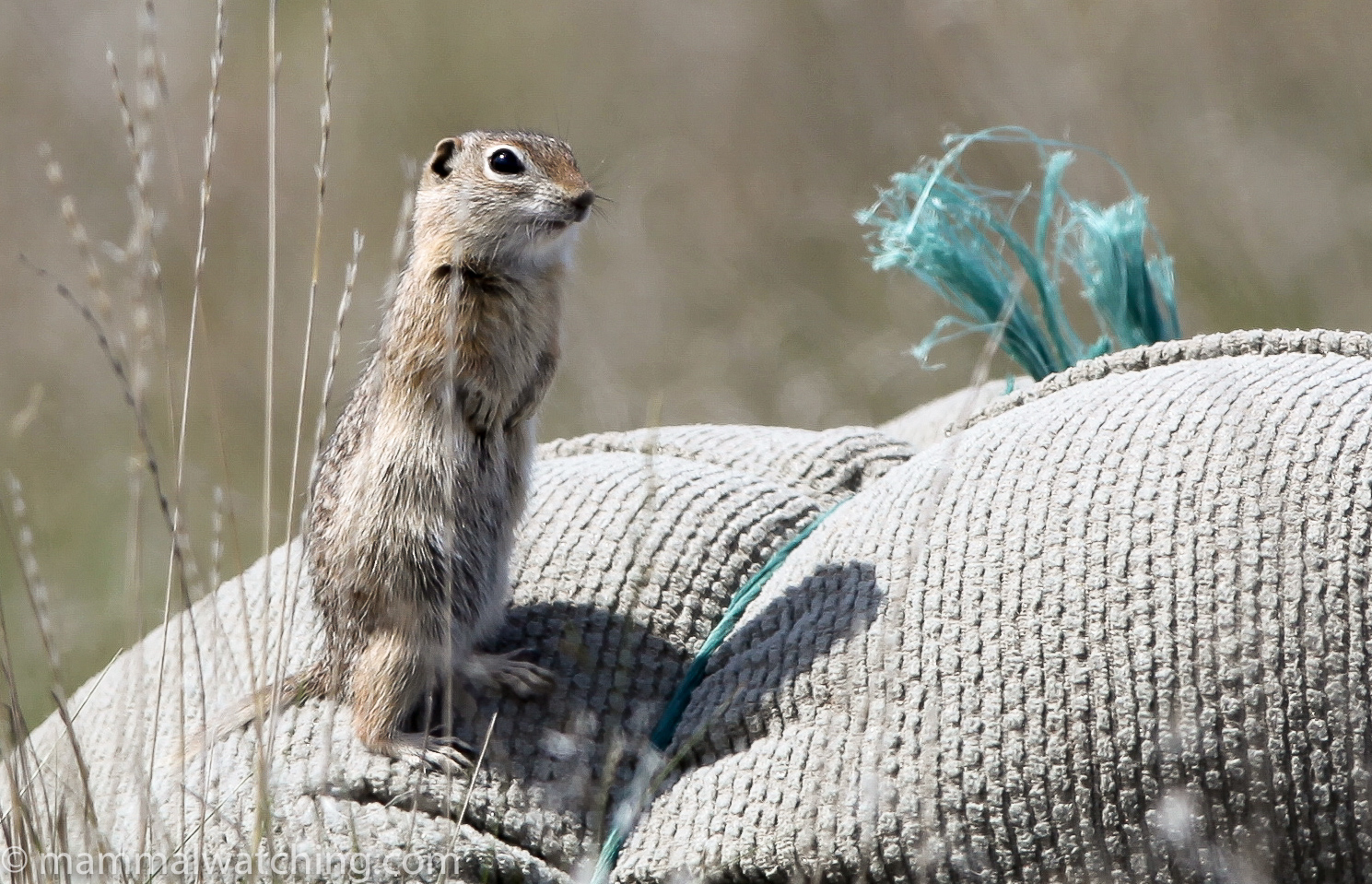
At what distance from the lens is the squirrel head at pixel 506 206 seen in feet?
6.45

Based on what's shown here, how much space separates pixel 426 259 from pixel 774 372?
3.67 m

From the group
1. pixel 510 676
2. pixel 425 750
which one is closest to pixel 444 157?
pixel 510 676

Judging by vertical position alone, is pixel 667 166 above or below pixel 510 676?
above

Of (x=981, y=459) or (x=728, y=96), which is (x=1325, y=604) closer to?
(x=981, y=459)

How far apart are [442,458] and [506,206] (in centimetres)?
40

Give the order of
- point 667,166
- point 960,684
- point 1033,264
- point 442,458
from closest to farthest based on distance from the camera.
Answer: point 960,684, point 442,458, point 1033,264, point 667,166

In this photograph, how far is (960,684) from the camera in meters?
1.71

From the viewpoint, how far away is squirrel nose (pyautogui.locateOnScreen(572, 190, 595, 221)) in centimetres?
196

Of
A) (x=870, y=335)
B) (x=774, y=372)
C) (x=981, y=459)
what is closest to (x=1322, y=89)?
(x=870, y=335)

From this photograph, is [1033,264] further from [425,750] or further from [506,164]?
[425,750]

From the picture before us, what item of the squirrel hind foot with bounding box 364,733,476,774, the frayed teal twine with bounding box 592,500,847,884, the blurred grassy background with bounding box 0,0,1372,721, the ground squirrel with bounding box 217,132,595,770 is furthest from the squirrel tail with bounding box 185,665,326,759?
the blurred grassy background with bounding box 0,0,1372,721

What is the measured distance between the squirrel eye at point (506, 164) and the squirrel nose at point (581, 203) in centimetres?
12

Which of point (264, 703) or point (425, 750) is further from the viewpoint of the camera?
point (264, 703)

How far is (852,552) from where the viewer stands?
193 cm
